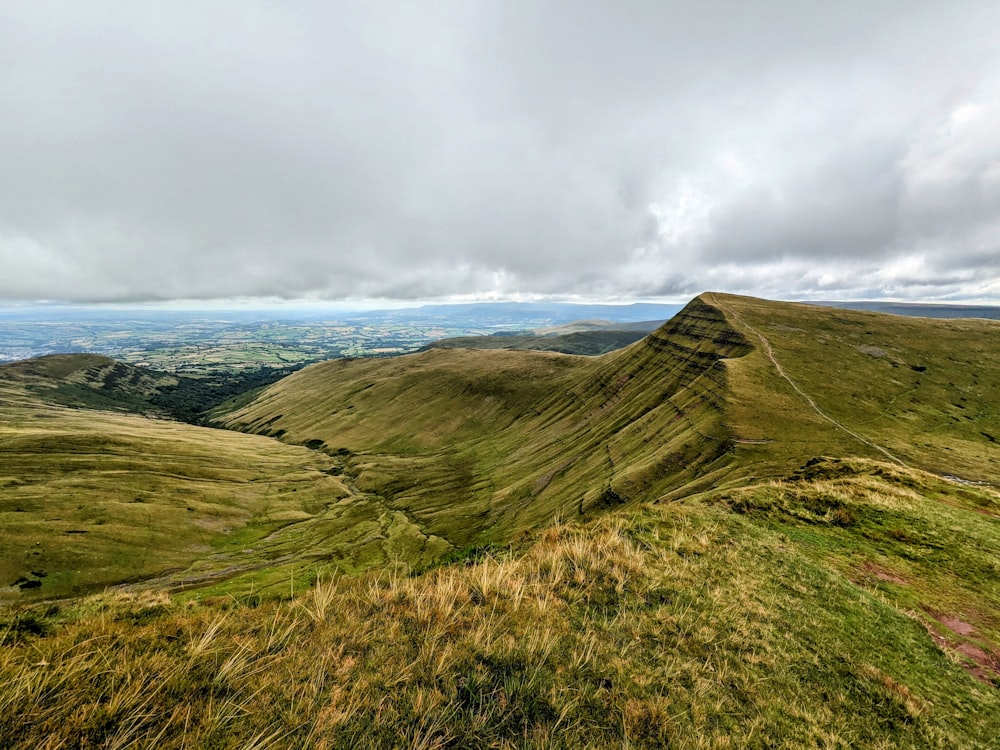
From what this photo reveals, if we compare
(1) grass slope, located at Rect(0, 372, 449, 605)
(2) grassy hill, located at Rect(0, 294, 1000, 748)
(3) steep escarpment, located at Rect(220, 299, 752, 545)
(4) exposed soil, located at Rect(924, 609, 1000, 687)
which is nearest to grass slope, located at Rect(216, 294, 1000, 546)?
(3) steep escarpment, located at Rect(220, 299, 752, 545)

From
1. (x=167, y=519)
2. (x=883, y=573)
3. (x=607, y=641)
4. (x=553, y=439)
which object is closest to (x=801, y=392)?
(x=553, y=439)

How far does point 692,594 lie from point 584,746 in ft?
23.5

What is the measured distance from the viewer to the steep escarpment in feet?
220

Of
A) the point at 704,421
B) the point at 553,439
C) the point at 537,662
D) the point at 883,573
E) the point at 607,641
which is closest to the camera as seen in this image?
the point at 537,662

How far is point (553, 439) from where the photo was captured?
401 ft

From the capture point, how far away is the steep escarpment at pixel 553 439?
220 feet

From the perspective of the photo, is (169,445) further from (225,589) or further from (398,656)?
(398,656)

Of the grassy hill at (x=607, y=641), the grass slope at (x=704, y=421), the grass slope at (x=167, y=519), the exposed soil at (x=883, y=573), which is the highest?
the grassy hill at (x=607, y=641)

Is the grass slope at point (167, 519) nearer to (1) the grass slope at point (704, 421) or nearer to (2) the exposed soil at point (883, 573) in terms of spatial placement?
(1) the grass slope at point (704, 421)

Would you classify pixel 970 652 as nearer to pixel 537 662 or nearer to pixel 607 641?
pixel 607 641

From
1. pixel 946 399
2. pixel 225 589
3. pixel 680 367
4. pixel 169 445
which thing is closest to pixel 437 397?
pixel 169 445

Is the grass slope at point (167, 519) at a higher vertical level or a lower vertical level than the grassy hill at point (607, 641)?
lower

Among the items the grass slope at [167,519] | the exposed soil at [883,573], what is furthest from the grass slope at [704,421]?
the exposed soil at [883,573]

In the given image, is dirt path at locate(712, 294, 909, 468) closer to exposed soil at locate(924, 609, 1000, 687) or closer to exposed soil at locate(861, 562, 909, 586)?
exposed soil at locate(861, 562, 909, 586)
